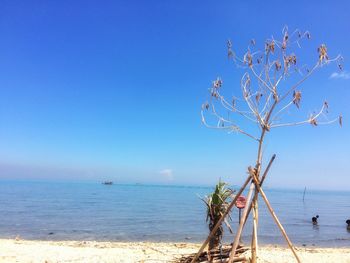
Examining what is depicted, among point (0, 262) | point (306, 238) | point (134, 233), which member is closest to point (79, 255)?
point (0, 262)

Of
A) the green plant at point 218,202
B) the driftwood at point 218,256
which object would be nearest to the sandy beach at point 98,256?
the green plant at point 218,202

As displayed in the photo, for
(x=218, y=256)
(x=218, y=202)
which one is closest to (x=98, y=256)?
(x=218, y=202)

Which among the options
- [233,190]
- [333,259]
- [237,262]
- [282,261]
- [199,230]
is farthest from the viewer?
[199,230]

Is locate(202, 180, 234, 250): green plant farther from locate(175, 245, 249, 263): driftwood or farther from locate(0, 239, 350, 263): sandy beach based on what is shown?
locate(0, 239, 350, 263): sandy beach

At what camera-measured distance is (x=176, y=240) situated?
2167 centimetres

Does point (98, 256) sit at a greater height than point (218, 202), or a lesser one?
lesser

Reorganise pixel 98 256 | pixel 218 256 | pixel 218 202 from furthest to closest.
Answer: pixel 98 256, pixel 218 202, pixel 218 256

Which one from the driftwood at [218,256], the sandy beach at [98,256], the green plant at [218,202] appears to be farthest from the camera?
the sandy beach at [98,256]

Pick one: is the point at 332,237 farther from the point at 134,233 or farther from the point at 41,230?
the point at 41,230

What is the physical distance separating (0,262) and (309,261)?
34.8 ft

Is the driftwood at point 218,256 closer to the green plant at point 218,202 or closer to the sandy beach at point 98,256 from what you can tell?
the green plant at point 218,202

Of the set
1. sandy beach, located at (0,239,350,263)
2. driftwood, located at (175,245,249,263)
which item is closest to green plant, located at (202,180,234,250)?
driftwood, located at (175,245,249,263)

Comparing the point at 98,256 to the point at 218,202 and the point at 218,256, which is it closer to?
the point at 218,202

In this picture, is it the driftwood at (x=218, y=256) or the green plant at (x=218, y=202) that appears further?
the green plant at (x=218, y=202)
